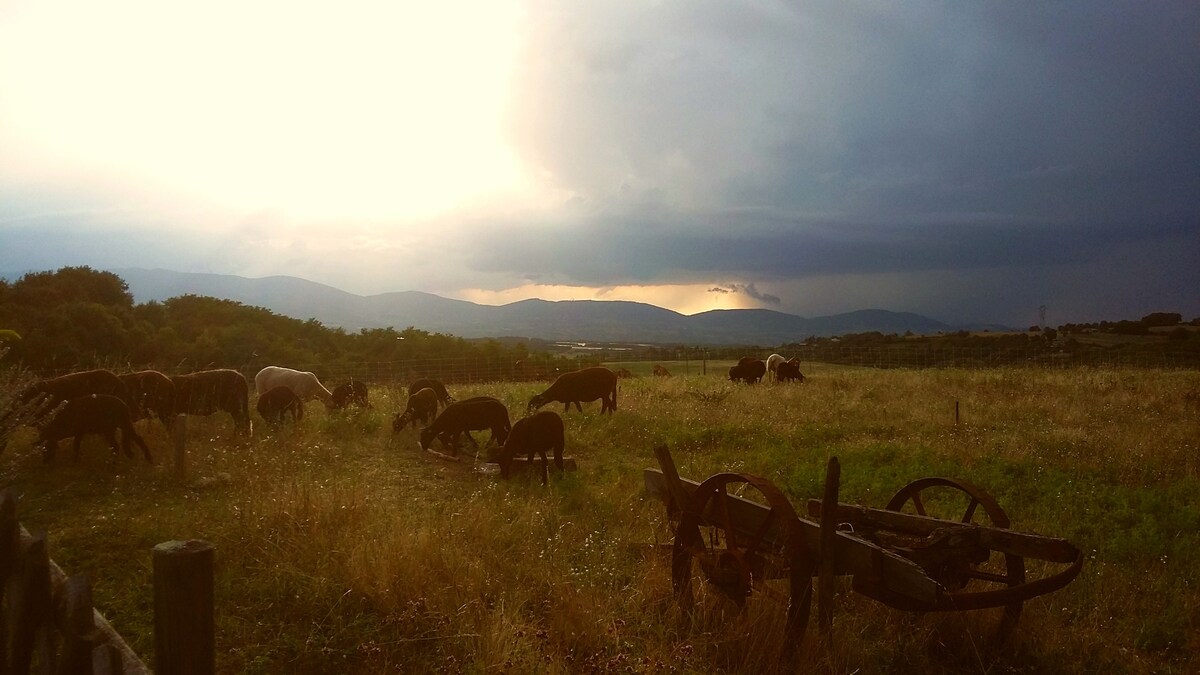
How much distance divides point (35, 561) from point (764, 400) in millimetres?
18201

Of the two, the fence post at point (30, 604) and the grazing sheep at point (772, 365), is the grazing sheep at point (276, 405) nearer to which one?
the fence post at point (30, 604)

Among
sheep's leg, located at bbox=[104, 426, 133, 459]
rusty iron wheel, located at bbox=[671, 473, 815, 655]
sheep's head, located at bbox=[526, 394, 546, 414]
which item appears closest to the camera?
rusty iron wheel, located at bbox=[671, 473, 815, 655]

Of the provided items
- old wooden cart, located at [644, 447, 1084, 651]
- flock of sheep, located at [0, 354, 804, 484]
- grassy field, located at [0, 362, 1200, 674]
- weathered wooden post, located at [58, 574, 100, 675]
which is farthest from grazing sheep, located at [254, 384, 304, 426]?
weathered wooden post, located at [58, 574, 100, 675]

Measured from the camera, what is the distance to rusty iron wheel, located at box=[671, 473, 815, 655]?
4.85 m

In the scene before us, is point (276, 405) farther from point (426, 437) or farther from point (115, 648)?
point (115, 648)

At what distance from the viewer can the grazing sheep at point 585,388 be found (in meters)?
17.0

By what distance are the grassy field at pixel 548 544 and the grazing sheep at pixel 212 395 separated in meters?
Answer: 0.42

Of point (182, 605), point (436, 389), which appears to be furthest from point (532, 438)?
point (182, 605)

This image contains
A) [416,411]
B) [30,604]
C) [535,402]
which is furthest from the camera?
[535,402]

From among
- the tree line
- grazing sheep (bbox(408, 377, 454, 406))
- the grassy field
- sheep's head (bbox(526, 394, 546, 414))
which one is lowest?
the grassy field

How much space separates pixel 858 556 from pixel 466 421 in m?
8.31

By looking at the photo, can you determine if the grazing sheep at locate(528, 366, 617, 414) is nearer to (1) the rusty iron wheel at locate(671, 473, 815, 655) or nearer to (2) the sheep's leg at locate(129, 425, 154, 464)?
(2) the sheep's leg at locate(129, 425, 154, 464)

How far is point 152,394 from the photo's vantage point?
12.5 m

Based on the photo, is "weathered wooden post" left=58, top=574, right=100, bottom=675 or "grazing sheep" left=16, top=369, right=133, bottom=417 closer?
"weathered wooden post" left=58, top=574, right=100, bottom=675
